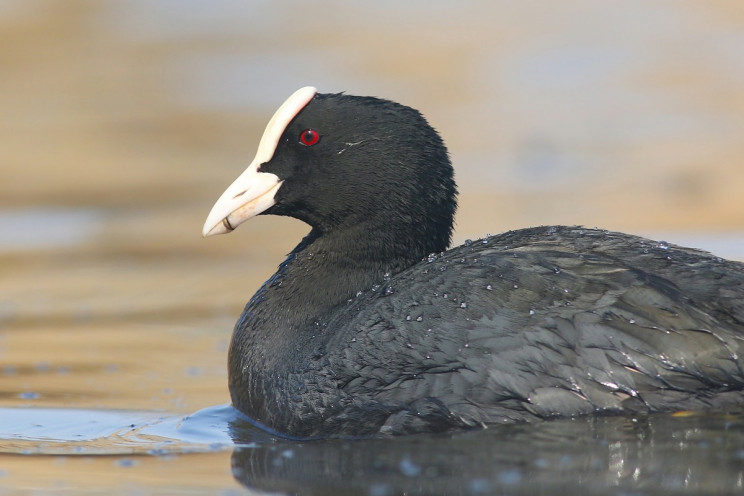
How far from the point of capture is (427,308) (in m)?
4.80

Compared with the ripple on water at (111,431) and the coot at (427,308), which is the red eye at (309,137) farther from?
the ripple on water at (111,431)

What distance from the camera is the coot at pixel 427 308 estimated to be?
181 inches

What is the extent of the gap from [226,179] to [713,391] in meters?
5.48

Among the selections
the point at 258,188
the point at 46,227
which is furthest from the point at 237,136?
the point at 258,188

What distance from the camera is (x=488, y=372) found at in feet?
15.2

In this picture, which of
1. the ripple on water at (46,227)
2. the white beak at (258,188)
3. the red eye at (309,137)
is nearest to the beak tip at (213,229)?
the white beak at (258,188)

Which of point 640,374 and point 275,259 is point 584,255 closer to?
point 640,374

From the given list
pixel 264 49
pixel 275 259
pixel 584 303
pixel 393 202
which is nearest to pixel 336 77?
pixel 264 49

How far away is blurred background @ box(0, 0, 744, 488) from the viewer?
22.6 feet

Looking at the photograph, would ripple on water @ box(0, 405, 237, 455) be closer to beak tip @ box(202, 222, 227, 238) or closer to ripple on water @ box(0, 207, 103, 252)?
beak tip @ box(202, 222, 227, 238)

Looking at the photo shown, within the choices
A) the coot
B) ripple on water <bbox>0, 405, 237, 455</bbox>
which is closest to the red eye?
the coot

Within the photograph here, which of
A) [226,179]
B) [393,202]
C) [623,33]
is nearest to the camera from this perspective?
[393,202]

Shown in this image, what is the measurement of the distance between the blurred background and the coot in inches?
27.1

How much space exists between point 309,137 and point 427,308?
97cm
